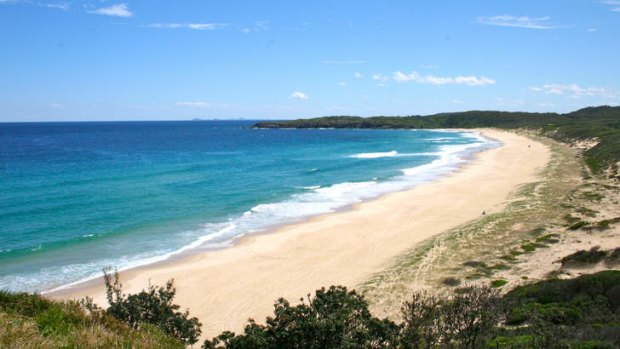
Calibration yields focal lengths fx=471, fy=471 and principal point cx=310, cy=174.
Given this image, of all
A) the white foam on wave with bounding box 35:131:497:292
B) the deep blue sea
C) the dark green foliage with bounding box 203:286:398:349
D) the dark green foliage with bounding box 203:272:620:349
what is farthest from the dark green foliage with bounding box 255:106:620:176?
the dark green foliage with bounding box 203:286:398:349

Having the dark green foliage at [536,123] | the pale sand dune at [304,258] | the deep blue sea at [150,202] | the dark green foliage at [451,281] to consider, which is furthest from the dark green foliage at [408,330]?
the dark green foliage at [536,123]

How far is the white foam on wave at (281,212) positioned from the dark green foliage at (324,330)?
12.3 m

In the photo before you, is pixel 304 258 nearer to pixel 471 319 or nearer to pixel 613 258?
pixel 613 258

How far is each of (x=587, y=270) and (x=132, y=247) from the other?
19.8 m

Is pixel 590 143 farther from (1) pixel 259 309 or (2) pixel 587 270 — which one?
(1) pixel 259 309

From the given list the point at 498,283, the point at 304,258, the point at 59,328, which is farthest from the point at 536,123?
the point at 59,328

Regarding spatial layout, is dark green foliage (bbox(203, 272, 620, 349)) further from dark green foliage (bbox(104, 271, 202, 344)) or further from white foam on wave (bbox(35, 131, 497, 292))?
white foam on wave (bbox(35, 131, 497, 292))

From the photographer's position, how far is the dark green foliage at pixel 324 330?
8617mm

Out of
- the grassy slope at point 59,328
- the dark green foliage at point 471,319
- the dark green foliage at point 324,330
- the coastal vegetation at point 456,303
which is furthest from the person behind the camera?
the dark green foliage at point 471,319

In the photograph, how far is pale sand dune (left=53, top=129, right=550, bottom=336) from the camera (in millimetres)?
17000

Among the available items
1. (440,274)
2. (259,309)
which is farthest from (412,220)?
(259,309)

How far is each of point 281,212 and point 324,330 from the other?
2287 centimetres

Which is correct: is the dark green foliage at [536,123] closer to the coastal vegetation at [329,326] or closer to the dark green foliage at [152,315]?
the coastal vegetation at [329,326]

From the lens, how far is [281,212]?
31.3 meters
